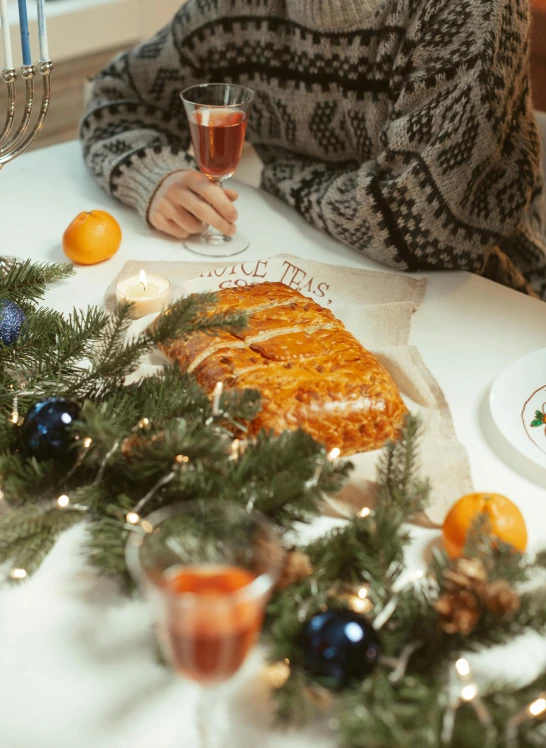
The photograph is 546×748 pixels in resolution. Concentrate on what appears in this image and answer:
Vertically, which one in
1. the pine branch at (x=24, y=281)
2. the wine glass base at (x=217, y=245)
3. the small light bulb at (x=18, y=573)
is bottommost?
the wine glass base at (x=217, y=245)

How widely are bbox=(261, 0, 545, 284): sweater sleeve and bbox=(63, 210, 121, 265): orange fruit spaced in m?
0.40

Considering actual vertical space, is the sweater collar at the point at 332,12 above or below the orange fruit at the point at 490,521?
above

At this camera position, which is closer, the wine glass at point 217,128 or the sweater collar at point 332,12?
the wine glass at point 217,128

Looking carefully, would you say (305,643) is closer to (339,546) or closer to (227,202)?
(339,546)

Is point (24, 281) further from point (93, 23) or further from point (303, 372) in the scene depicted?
point (93, 23)

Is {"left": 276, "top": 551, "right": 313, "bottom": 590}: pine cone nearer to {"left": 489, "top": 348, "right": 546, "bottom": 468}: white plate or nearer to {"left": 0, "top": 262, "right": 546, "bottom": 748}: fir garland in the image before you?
A: {"left": 0, "top": 262, "right": 546, "bottom": 748}: fir garland

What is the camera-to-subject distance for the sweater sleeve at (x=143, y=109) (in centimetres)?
148

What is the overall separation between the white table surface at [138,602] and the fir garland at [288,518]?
0.04 m

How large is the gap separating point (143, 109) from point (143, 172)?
10.8 inches

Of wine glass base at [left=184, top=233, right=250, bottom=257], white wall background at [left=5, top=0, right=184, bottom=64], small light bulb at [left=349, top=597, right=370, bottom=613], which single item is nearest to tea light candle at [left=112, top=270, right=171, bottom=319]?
wine glass base at [left=184, top=233, right=250, bottom=257]

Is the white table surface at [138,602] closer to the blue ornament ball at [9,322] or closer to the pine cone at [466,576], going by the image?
the pine cone at [466,576]

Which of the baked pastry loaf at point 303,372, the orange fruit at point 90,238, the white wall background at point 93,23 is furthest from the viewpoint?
the white wall background at point 93,23

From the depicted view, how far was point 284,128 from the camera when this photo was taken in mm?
1595

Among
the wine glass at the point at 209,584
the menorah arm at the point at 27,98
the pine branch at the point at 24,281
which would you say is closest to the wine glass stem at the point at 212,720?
the wine glass at the point at 209,584
